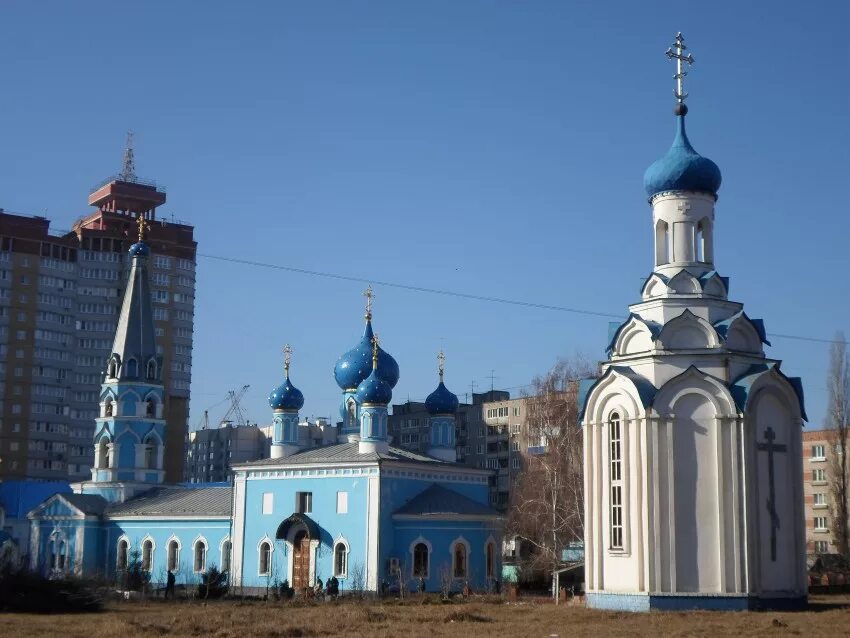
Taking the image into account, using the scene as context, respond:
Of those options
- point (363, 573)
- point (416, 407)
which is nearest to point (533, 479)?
point (363, 573)

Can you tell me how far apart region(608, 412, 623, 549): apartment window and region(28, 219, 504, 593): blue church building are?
10.5 metres

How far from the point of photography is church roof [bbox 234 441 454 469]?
3516 cm

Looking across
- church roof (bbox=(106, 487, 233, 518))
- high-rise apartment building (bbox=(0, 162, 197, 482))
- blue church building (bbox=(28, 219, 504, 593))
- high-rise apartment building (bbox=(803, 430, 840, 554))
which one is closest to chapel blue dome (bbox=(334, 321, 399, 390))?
blue church building (bbox=(28, 219, 504, 593))

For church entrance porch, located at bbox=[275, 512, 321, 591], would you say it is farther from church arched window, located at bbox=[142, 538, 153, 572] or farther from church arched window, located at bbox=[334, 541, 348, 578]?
church arched window, located at bbox=[142, 538, 153, 572]

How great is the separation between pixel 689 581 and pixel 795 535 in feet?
8.86

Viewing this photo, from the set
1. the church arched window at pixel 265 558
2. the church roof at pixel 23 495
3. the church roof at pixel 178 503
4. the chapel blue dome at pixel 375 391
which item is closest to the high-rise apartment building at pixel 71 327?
the church roof at pixel 23 495

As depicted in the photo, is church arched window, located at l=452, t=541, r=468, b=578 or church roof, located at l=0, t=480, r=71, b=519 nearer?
church arched window, located at l=452, t=541, r=468, b=578

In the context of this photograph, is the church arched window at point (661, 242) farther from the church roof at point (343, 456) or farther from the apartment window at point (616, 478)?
the church roof at point (343, 456)

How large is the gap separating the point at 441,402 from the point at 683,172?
17.0m

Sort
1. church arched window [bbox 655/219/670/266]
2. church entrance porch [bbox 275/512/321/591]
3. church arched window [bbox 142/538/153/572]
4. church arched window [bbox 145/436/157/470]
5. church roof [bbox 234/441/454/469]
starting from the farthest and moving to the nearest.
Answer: church arched window [bbox 145/436/157/470]
church arched window [bbox 142/538/153/572]
church entrance porch [bbox 275/512/321/591]
church roof [bbox 234/441/454/469]
church arched window [bbox 655/219/670/266]

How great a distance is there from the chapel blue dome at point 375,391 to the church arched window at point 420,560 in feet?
15.0

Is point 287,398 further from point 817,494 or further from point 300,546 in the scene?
point 817,494

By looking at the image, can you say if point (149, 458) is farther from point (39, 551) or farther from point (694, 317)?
point (694, 317)

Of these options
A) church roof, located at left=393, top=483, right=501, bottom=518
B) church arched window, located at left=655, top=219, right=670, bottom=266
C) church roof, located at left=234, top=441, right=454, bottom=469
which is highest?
church arched window, located at left=655, top=219, right=670, bottom=266
